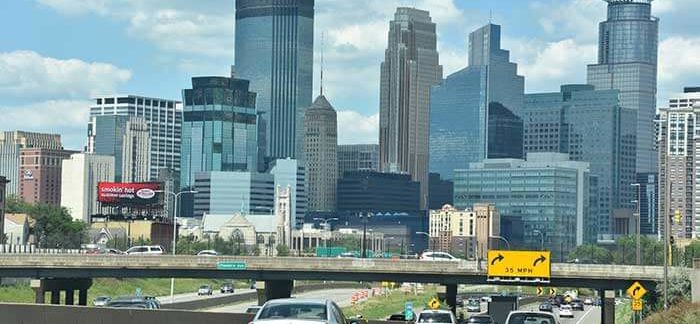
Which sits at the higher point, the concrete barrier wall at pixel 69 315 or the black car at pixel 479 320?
the concrete barrier wall at pixel 69 315

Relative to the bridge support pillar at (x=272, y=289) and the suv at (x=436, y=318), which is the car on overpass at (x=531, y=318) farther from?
the bridge support pillar at (x=272, y=289)

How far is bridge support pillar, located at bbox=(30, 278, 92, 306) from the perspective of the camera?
11444 centimetres

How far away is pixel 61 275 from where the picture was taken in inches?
4542

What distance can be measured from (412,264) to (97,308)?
76.3m

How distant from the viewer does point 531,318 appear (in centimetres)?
4666

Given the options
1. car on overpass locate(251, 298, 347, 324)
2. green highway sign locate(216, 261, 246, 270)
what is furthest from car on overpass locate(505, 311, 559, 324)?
green highway sign locate(216, 261, 246, 270)

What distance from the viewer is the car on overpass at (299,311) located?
31234 mm

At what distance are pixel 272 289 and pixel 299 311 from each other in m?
87.6

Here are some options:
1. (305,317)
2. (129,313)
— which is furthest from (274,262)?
(305,317)

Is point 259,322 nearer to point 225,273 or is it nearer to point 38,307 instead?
point 38,307

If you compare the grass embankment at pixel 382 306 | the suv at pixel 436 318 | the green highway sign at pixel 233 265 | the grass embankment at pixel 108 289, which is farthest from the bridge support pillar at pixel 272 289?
the suv at pixel 436 318

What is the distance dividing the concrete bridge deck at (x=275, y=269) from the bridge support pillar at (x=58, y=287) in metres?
0.85

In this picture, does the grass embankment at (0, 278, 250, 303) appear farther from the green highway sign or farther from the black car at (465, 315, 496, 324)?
the black car at (465, 315, 496, 324)

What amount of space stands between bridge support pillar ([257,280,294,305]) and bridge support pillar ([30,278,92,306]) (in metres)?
13.0
